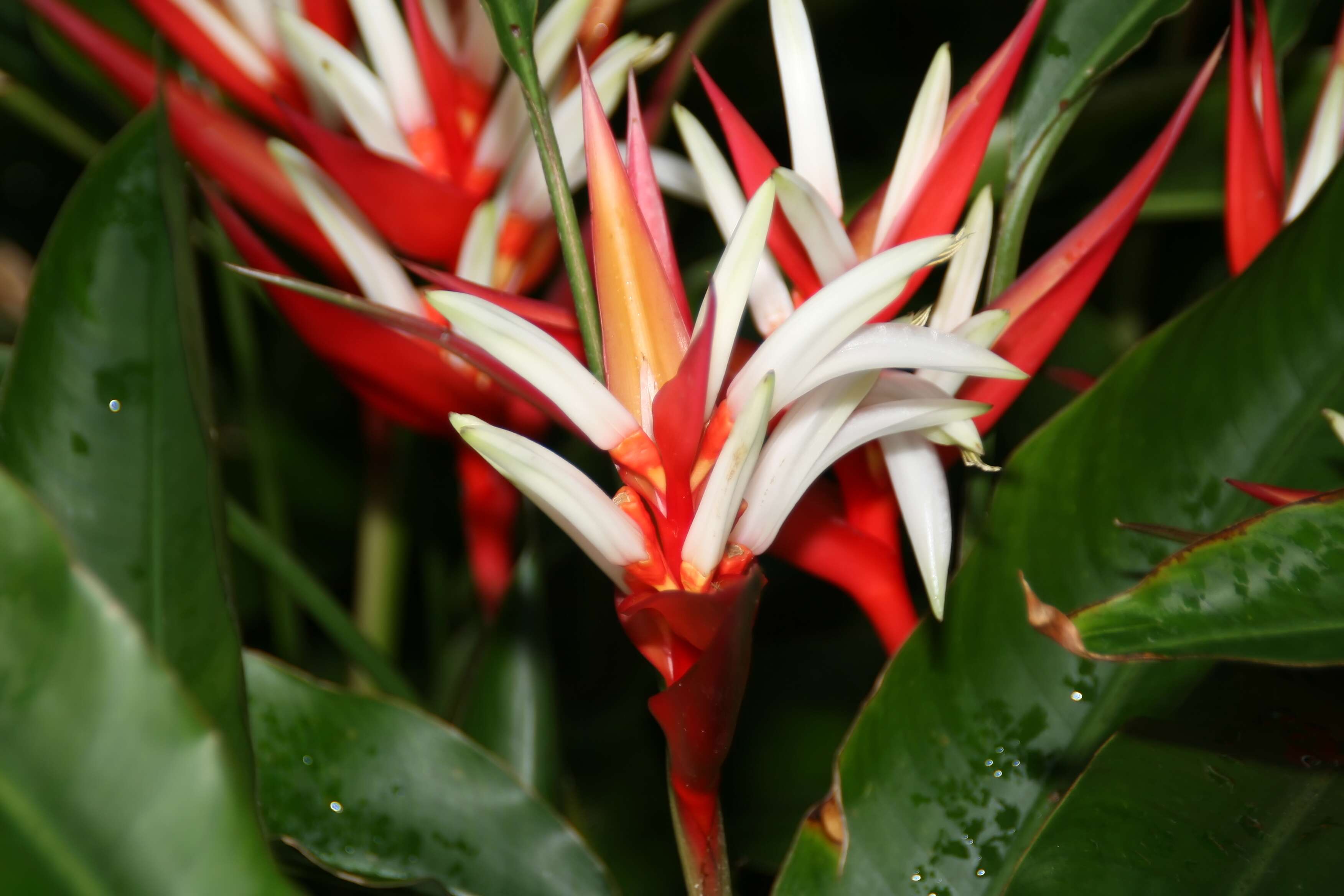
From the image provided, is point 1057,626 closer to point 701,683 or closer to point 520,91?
point 701,683

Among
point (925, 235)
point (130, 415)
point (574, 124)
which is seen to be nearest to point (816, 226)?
point (925, 235)

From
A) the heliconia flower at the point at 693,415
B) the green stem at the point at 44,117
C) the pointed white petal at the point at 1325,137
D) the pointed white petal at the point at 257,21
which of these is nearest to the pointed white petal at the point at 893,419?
the heliconia flower at the point at 693,415

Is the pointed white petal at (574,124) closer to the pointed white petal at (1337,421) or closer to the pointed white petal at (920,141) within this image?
the pointed white petal at (920,141)

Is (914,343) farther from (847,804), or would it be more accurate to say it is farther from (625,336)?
(847,804)

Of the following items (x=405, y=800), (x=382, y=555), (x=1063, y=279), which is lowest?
(x=405, y=800)

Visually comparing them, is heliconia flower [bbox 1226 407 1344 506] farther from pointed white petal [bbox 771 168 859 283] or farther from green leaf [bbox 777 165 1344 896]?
pointed white petal [bbox 771 168 859 283]

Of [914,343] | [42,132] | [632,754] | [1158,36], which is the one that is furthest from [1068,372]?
[42,132]
